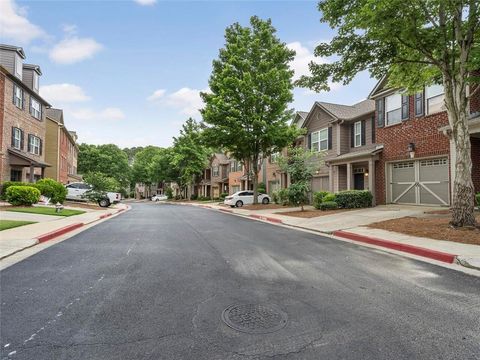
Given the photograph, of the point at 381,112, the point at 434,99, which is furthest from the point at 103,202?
the point at 434,99

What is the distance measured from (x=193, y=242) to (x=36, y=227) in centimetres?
610

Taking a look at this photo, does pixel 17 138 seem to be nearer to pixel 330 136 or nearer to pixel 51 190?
pixel 51 190

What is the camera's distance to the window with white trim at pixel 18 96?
23562mm

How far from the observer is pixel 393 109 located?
19.1 m

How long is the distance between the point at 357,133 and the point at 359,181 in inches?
141

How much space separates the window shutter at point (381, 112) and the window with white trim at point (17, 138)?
2634cm

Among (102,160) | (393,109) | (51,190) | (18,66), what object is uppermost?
(18,66)

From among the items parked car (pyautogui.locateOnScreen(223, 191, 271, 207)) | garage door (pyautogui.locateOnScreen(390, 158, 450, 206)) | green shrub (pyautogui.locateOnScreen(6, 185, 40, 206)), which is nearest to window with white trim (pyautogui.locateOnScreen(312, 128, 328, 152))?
garage door (pyautogui.locateOnScreen(390, 158, 450, 206))

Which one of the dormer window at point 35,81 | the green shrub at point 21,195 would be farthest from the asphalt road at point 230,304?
the dormer window at point 35,81

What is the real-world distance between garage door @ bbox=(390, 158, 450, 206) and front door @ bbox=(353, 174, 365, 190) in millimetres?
3392

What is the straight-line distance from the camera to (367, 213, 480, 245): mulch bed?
28.0 feet

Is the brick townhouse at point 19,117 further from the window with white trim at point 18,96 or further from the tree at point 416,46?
the tree at point 416,46

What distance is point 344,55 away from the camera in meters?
11.8

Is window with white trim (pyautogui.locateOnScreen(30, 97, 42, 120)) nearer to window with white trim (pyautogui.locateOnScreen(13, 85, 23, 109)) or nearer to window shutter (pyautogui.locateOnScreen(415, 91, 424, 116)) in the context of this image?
window with white trim (pyautogui.locateOnScreen(13, 85, 23, 109))
